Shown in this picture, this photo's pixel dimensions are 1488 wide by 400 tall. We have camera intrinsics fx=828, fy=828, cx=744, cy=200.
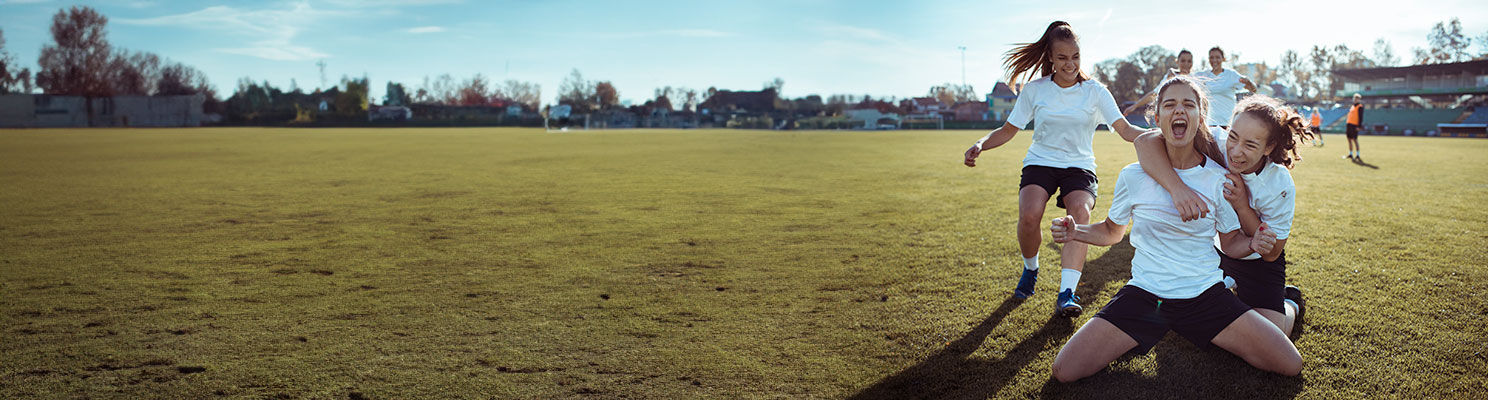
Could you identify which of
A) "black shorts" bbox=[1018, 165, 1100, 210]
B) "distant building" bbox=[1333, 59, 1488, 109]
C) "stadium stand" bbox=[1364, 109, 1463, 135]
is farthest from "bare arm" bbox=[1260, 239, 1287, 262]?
"distant building" bbox=[1333, 59, 1488, 109]

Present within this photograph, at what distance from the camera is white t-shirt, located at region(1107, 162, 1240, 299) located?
11.3 ft

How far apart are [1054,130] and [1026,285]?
954 mm

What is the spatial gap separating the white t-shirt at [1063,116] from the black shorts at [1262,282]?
48.3 inches

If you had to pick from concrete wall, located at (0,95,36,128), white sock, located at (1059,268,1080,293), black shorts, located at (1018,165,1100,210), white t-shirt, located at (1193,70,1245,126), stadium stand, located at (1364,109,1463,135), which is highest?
concrete wall, located at (0,95,36,128)

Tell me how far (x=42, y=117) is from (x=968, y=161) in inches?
4304

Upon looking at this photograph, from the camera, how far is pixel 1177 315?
11.3ft

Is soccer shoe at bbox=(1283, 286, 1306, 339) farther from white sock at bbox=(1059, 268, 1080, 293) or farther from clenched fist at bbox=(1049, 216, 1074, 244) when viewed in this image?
clenched fist at bbox=(1049, 216, 1074, 244)

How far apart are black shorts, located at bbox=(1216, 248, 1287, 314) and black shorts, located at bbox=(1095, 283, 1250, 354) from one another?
0.51 meters

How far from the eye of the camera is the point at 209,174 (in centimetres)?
1612

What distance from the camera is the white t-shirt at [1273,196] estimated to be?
3.28 metres

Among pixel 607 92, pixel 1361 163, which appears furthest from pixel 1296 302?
pixel 607 92

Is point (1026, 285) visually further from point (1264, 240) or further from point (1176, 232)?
point (1264, 240)

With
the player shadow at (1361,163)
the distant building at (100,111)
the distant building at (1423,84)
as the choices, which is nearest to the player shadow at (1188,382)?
the player shadow at (1361,163)

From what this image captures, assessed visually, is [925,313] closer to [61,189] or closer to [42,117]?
[61,189]
